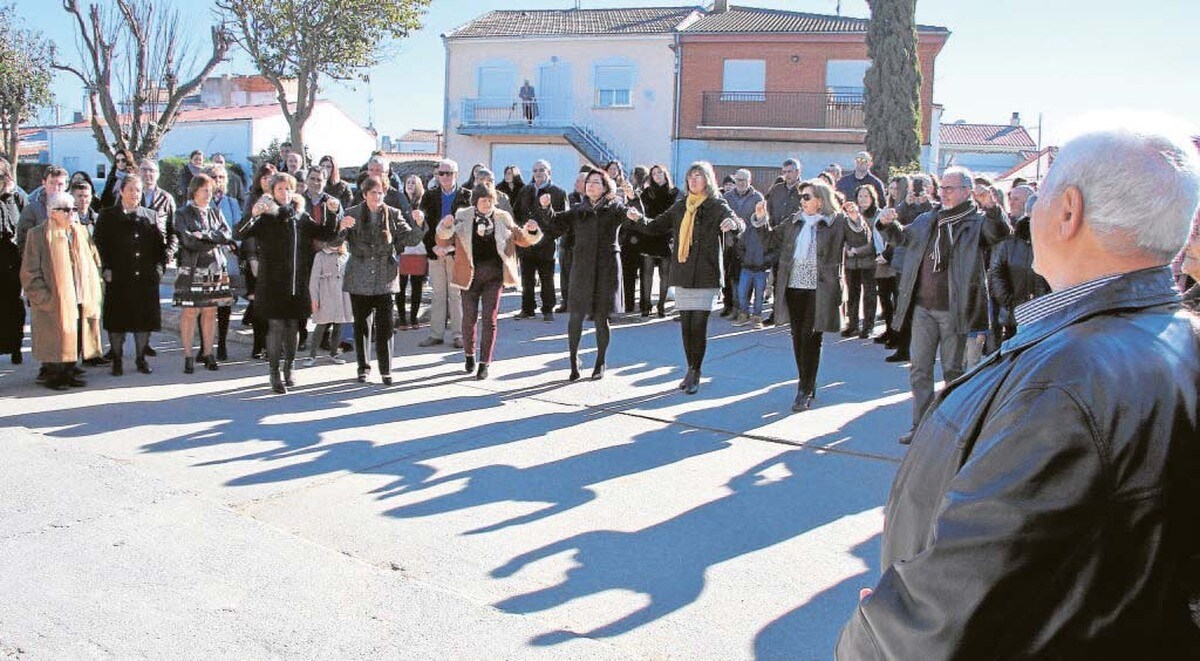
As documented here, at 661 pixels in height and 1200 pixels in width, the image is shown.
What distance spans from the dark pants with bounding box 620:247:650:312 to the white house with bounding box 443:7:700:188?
22274 mm

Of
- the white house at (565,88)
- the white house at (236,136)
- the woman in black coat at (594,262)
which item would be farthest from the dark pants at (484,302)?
the white house at (236,136)

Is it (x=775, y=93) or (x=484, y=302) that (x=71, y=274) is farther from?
(x=775, y=93)

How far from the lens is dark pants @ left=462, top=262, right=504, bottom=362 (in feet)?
30.3

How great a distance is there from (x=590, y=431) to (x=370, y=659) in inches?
146

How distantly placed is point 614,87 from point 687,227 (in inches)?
1111

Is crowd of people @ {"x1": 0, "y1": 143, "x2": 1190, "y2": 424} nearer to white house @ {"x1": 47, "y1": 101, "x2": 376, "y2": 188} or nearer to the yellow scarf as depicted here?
the yellow scarf

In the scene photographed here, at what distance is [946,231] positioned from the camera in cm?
698

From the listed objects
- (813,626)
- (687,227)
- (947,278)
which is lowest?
(813,626)

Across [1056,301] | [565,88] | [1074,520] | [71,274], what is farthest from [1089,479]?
[565,88]

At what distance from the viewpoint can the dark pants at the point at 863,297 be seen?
1198 cm

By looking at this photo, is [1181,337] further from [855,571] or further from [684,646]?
[855,571]

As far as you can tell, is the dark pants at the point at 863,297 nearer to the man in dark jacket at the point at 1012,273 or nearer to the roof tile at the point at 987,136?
the man in dark jacket at the point at 1012,273

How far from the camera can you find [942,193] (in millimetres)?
7039

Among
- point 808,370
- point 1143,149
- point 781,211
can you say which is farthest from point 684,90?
point 1143,149
